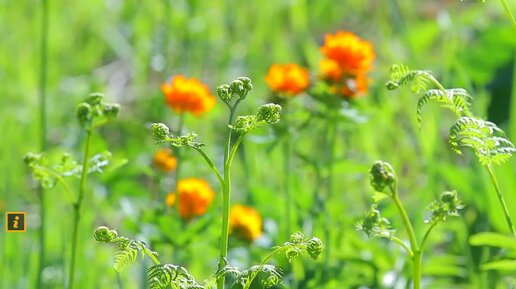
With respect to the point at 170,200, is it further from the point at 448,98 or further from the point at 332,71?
Result: the point at 448,98

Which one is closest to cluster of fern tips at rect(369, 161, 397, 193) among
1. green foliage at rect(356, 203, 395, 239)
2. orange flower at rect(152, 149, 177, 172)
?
green foliage at rect(356, 203, 395, 239)

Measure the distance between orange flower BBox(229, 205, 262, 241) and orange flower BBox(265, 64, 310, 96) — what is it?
0.74ft

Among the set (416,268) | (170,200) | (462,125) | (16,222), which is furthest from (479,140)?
(170,200)

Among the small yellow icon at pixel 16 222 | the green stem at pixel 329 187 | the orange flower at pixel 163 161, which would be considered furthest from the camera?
the orange flower at pixel 163 161

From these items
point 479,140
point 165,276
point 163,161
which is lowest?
point 165,276

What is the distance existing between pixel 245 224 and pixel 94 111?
2.31 ft

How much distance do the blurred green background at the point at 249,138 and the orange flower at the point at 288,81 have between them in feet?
0.11

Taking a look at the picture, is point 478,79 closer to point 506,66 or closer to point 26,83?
point 506,66

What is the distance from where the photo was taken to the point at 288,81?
1.78 meters

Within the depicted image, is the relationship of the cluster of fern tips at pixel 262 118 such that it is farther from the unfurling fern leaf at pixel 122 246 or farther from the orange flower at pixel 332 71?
the orange flower at pixel 332 71

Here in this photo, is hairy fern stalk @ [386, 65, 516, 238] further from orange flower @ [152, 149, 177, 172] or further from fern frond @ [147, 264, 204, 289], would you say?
orange flower @ [152, 149, 177, 172]

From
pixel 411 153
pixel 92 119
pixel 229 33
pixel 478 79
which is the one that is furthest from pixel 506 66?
pixel 92 119

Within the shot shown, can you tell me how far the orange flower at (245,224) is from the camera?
68.4 inches

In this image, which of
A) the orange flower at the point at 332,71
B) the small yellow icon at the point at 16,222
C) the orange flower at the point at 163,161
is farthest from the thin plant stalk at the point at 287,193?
the small yellow icon at the point at 16,222
